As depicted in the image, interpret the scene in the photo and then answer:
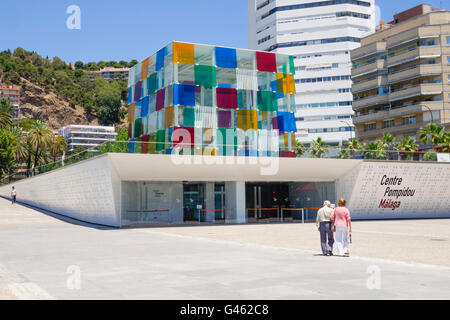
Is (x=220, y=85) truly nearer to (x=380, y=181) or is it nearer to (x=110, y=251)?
(x=380, y=181)

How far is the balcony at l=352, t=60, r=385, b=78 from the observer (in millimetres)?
85688

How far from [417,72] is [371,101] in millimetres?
Result: 11371

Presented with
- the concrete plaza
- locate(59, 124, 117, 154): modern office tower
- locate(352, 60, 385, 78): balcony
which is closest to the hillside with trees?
locate(59, 124, 117, 154): modern office tower

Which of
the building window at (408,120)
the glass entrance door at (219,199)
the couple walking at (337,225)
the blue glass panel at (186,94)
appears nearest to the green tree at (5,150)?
the blue glass panel at (186,94)

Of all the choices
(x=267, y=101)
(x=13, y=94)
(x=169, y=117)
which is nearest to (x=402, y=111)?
(x=267, y=101)

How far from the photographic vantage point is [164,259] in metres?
13.0

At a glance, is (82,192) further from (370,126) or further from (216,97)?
(370,126)

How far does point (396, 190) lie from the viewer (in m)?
36.9

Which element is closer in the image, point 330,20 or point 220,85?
point 220,85

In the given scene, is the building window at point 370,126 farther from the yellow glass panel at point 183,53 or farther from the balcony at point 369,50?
the yellow glass panel at point 183,53

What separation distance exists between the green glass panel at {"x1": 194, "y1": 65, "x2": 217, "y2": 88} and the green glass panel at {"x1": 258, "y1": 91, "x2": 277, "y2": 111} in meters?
4.30

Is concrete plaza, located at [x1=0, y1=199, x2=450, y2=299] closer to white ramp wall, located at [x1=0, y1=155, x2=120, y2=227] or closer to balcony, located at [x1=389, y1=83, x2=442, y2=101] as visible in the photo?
white ramp wall, located at [x1=0, y1=155, x2=120, y2=227]
